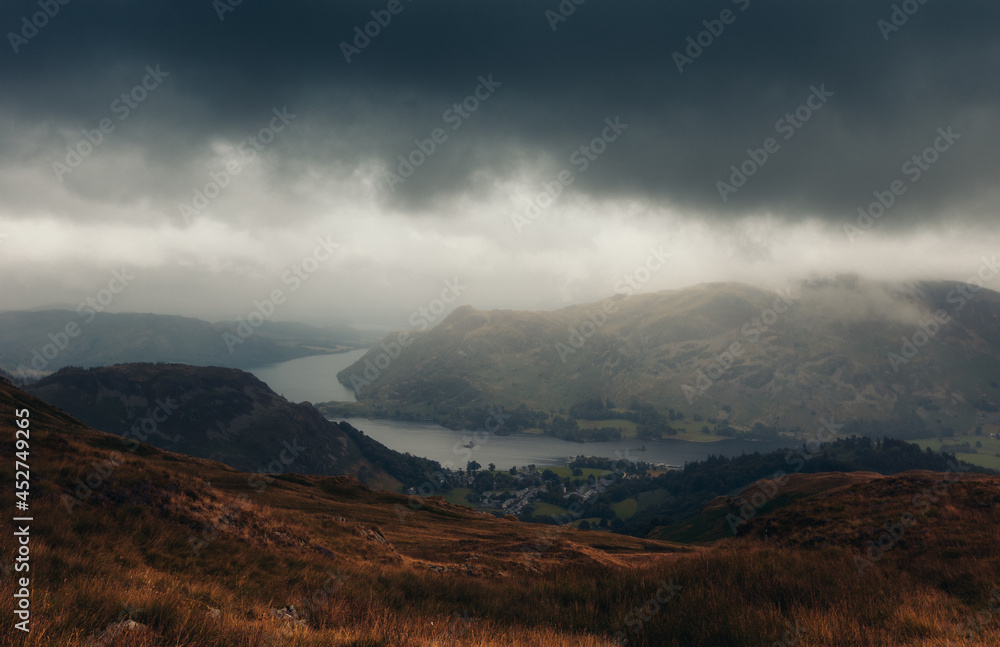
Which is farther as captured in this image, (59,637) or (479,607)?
(479,607)

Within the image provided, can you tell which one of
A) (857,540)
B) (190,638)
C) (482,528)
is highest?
(190,638)

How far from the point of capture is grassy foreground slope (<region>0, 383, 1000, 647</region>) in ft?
24.5

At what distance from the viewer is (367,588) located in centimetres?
1261

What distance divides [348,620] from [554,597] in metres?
5.98

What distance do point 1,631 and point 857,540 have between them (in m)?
28.4

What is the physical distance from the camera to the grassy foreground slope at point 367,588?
7453 mm

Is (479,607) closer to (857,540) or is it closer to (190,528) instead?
(190,528)

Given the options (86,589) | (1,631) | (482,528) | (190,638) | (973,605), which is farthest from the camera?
(482,528)

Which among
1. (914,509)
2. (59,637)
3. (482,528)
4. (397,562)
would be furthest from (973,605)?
(482,528)

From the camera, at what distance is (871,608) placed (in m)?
10.0

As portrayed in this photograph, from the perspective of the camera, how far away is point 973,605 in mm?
A: 11195

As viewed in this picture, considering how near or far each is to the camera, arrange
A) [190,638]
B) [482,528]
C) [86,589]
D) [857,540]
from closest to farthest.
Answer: [190,638], [86,589], [857,540], [482,528]

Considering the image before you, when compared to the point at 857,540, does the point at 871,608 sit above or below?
above

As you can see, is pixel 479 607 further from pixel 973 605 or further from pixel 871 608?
pixel 973 605
